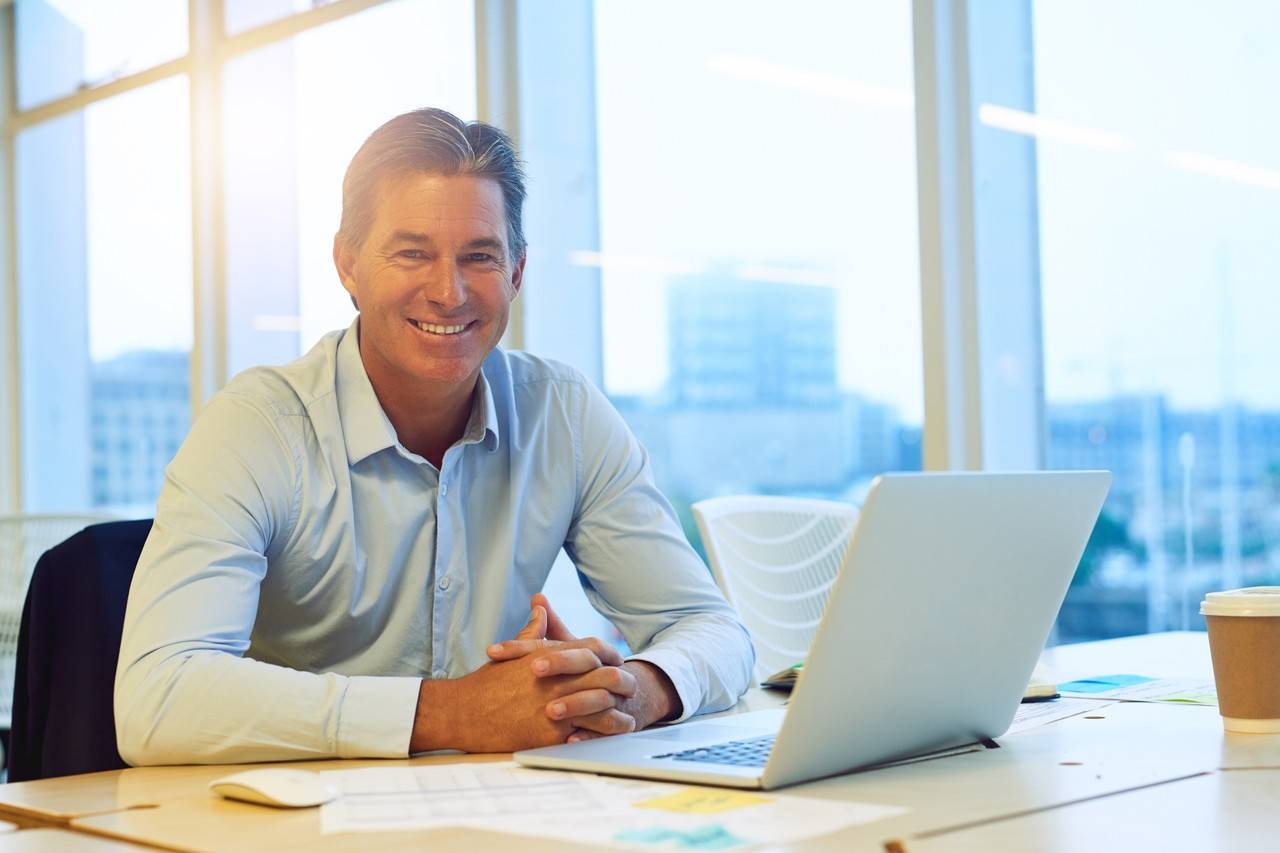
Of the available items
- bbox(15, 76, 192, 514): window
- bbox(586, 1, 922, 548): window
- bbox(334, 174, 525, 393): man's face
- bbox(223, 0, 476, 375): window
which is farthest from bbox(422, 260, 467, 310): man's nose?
bbox(15, 76, 192, 514): window

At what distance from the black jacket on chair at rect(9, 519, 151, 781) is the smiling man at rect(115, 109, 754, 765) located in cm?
14

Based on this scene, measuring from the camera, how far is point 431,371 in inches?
68.9

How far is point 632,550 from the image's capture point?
6.13 ft

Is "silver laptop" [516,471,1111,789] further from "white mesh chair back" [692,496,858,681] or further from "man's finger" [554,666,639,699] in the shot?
"white mesh chair back" [692,496,858,681]

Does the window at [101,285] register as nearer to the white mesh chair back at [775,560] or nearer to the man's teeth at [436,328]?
the white mesh chair back at [775,560]

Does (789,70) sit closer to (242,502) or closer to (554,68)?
(554,68)

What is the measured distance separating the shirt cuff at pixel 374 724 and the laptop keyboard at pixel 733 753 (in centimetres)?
26

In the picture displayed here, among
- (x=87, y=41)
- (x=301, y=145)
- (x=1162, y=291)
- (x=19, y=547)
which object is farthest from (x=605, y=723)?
(x=87, y=41)

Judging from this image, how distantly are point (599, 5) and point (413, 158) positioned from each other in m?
2.12

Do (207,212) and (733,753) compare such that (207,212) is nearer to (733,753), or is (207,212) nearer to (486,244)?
(486,244)

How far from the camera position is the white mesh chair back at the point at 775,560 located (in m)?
2.29

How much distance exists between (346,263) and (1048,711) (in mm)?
1066

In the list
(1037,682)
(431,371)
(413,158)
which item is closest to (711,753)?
(1037,682)

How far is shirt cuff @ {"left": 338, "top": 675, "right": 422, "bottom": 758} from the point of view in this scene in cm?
127
